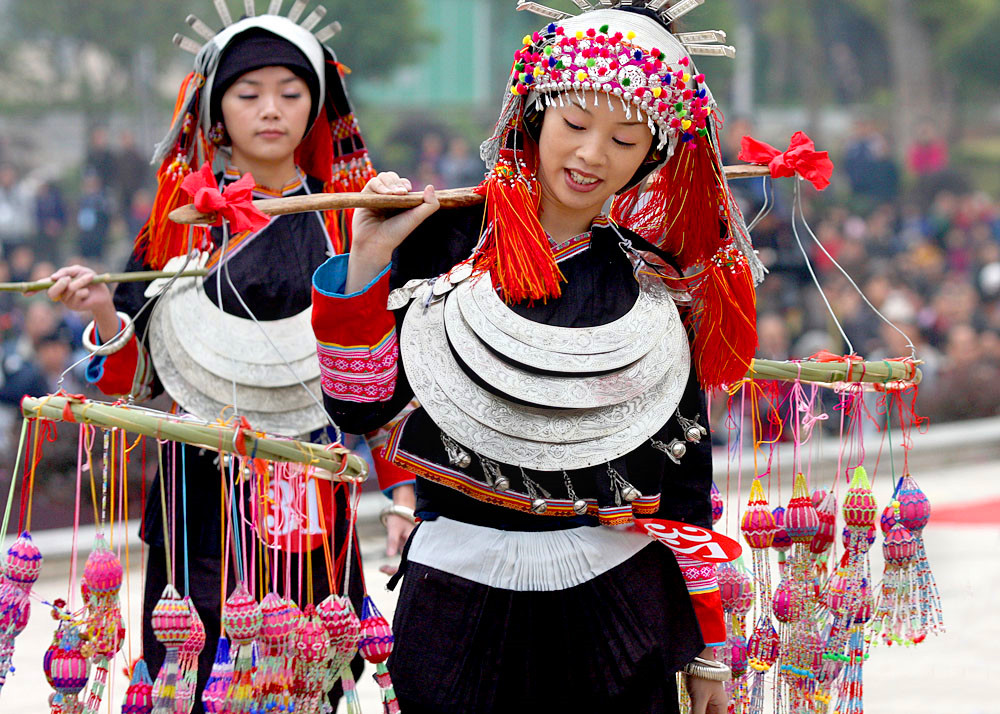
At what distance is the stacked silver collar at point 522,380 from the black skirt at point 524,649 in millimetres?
235

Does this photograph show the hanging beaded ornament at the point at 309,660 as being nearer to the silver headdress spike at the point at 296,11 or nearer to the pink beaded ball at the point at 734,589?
the pink beaded ball at the point at 734,589

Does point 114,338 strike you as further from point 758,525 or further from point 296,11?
point 758,525

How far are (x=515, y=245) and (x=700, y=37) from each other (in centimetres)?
51

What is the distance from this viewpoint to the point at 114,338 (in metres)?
2.81

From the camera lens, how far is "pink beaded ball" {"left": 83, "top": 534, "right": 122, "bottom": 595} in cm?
244

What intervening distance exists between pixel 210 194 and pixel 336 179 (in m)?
1.12

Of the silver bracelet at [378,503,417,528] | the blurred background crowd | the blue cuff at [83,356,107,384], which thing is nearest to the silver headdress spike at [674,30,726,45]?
the silver bracelet at [378,503,417,528]

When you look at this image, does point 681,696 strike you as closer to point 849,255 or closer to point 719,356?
point 719,356

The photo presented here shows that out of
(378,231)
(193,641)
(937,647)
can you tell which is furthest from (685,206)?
(937,647)

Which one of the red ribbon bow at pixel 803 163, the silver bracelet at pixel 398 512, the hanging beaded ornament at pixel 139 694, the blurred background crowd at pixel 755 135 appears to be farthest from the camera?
the blurred background crowd at pixel 755 135

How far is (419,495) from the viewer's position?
240 cm

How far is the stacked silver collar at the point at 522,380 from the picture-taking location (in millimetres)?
2270

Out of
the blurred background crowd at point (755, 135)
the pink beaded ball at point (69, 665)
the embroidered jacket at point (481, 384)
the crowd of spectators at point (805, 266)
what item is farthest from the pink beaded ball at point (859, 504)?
the crowd of spectators at point (805, 266)

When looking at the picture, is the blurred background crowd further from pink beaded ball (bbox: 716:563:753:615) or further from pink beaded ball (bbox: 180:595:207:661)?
pink beaded ball (bbox: 180:595:207:661)
